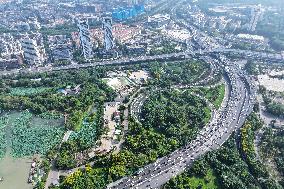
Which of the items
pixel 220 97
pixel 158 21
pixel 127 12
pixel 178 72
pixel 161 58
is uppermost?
pixel 127 12

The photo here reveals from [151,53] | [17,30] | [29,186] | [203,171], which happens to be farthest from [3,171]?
[17,30]

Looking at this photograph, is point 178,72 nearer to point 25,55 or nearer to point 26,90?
point 26,90

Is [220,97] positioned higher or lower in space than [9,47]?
lower

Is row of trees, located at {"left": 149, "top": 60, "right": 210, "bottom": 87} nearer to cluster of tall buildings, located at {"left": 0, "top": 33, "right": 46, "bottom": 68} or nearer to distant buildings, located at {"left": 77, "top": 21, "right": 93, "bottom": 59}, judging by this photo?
distant buildings, located at {"left": 77, "top": 21, "right": 93, "bottom": 59}

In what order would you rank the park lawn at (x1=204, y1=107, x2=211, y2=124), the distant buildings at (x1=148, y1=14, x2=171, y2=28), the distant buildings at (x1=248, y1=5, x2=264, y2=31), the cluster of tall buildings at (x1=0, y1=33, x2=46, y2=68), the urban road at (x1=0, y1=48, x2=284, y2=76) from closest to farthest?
1. the park lawn at (x1=204, y1=107, x2=211, y2=124)
2. the urban road at (x1=0, y1=48, x2=284, y2=76)
3. the cluster of tall buildings at (x1=0, y1=33, x2=46, y2=68)
4. the distant buildings at (x1=248, y1=5, x2=264, y2=31)
5. the distant buildings at (x1=148, y1=14, x2=171, y2=28)

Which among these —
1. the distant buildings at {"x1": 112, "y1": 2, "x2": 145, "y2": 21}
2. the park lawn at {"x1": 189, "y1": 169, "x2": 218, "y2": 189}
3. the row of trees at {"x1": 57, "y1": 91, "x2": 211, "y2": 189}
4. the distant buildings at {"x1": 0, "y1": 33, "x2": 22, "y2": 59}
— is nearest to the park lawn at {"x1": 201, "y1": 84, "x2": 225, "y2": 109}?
the row of trees at {"x1": 57, "y1": 91, "x2": 211, "y2": 189}

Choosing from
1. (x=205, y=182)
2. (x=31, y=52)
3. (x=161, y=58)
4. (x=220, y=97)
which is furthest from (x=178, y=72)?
(x=31, y=52)

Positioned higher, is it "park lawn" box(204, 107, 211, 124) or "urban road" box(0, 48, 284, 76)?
"park lawn" box(204, 107, 211, 124)
